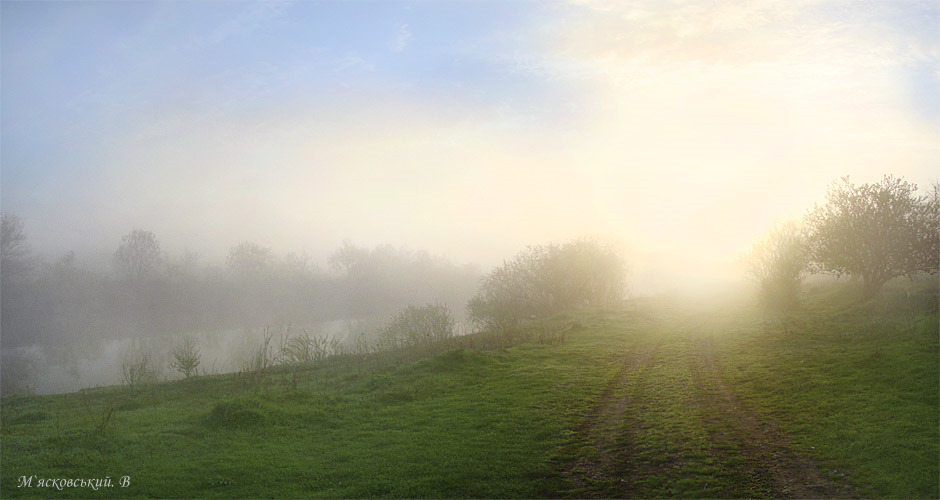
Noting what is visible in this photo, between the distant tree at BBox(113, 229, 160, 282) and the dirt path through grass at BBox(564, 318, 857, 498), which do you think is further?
the distant tree at BBox(113, 229, 160, 282)

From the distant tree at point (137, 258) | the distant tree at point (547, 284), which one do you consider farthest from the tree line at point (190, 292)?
the distant tree at point (547, 284)

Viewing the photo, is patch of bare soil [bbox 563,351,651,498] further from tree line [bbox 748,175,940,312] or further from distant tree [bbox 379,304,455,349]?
distant tree [bbox 379,304,455,349]

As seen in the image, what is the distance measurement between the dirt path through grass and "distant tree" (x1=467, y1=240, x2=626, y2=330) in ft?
119

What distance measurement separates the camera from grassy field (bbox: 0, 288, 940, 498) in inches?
431

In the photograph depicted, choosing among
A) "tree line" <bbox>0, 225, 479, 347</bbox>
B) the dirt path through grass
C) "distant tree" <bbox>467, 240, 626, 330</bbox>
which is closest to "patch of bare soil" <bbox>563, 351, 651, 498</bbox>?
the dirt path through grass

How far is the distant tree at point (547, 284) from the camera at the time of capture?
55906mm

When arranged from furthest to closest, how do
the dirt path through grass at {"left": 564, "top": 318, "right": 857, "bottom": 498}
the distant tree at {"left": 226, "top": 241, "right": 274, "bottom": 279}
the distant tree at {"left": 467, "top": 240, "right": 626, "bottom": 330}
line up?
the distant tree at {"left": 226, "top": 241, "right": 274, "bottom": 279}, the distant tree at {"left": 467, "top": 240, "right": 626, "bottom": 330}, the dirt path through grass at {"left": 564, "top": 318, "right": 857, "bottom": 498}

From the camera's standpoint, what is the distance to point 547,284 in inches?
2324

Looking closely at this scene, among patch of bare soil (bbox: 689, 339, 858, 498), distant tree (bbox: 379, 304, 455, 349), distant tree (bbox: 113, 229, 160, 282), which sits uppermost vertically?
distant tree (bbox: 113, 229, 160, 282)

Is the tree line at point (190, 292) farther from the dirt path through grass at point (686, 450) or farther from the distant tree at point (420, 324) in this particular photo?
the dirt path through grass at point (686, 450)

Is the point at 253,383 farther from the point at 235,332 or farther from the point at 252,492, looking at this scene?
the point at 235,332

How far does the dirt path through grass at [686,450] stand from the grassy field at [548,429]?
51 millimetres

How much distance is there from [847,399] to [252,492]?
49.7 feet

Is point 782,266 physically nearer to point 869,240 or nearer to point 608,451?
point 869,240
